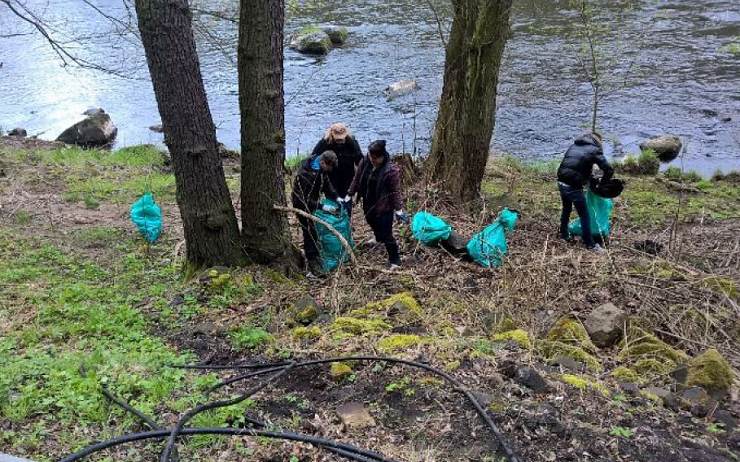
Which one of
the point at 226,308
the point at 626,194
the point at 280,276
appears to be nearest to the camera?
the point at 226,308

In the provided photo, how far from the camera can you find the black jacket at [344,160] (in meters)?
7.40

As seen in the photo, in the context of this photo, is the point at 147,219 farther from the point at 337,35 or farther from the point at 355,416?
the point at 337,35

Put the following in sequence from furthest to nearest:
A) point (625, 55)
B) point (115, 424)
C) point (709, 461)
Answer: point (625, 55), point (115, 424), point (709, 461)

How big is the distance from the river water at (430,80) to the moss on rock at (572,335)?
7.62 m

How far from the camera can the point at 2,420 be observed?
398cm

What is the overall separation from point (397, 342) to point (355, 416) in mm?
995

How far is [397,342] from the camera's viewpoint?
16.3ft

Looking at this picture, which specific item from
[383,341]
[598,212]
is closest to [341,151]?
[383,341]

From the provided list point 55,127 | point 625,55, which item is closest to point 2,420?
point 55,127

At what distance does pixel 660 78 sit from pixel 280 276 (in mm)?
14253

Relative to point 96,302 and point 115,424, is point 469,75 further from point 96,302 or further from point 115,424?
point 115,424

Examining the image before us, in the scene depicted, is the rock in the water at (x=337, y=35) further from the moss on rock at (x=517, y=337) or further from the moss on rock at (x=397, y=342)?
the moss on rock at (x=397, y=342)

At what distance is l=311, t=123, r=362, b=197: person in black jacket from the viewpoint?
7.32 m

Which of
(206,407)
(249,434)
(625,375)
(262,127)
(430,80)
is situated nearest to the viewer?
(249,434)
